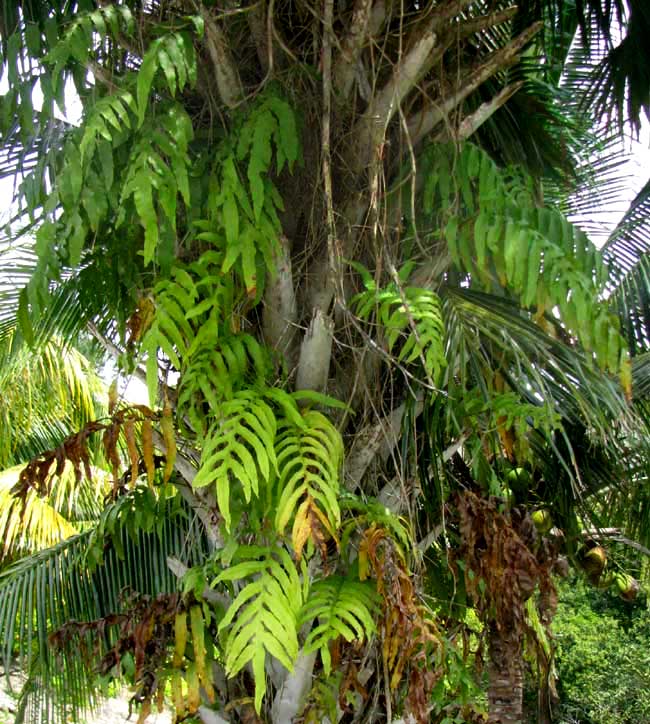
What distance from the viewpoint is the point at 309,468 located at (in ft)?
8.64

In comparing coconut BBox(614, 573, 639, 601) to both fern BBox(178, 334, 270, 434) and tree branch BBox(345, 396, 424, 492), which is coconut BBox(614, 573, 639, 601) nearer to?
tree branch BBox(345, 396, 424, 492)

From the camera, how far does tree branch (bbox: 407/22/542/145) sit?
9.80ft

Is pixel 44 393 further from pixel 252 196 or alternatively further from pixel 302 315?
pixel 252 196

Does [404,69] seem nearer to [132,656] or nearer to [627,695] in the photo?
[132,656]

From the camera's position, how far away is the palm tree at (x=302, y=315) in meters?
2.48

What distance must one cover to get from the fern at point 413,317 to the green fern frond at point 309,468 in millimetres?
317

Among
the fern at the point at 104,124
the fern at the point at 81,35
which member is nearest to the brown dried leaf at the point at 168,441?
the fern at the point at 104,124

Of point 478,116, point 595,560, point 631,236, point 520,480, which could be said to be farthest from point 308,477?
point 631,236

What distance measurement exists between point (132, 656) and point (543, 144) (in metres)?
2.78

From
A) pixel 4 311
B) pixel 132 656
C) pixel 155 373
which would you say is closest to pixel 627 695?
pixel 4 311

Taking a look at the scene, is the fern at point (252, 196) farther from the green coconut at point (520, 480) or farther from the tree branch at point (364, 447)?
the green coconut at point (520, 480)

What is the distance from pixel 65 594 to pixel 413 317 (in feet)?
7.76

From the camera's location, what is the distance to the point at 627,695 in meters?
11.4

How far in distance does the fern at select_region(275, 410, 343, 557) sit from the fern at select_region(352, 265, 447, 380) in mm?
323
